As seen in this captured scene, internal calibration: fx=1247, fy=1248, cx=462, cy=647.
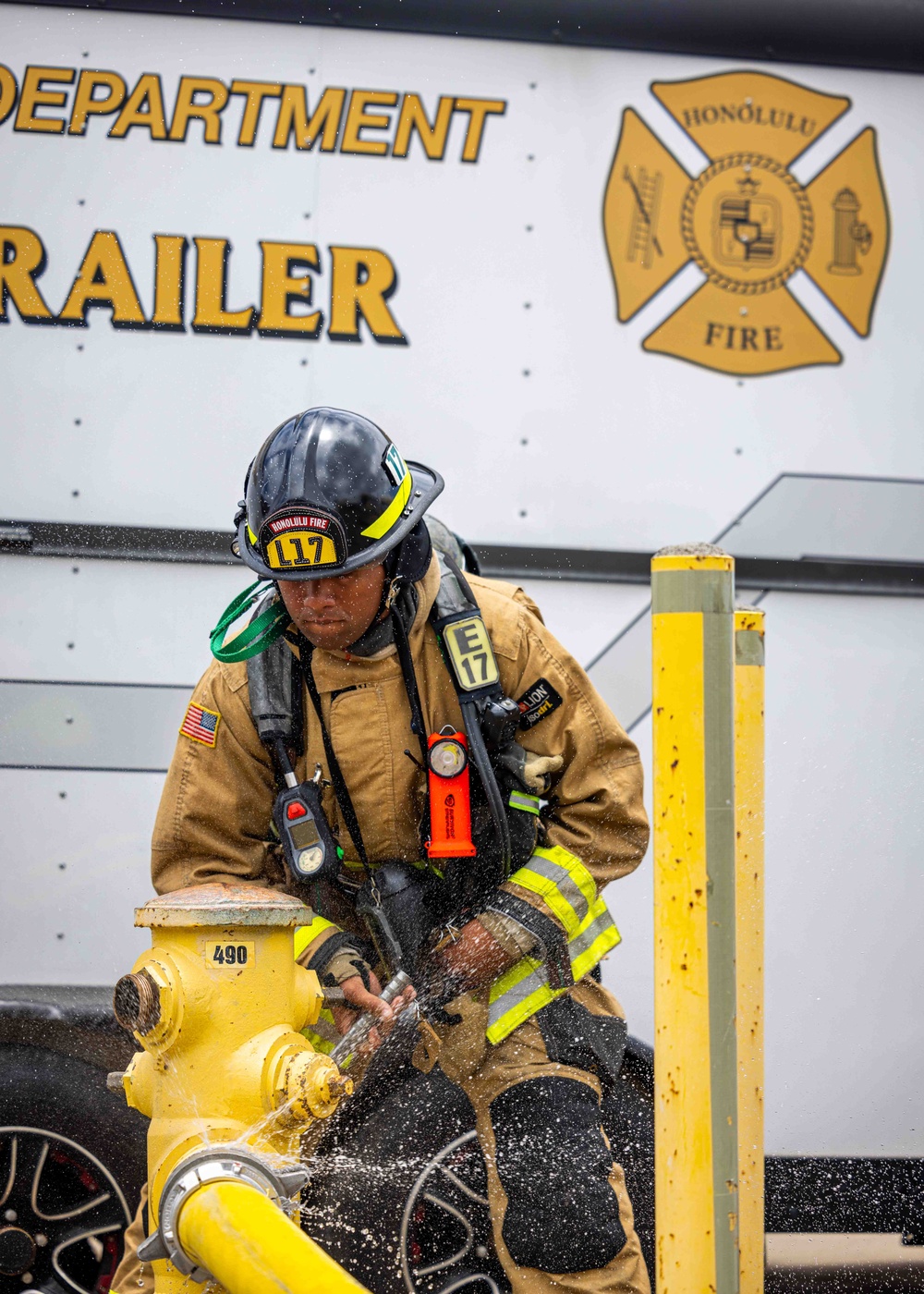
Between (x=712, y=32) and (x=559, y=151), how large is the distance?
54 cm

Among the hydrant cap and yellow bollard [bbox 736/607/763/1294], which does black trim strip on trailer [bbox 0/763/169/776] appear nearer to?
the hydrant cap

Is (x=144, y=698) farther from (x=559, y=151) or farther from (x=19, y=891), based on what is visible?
(x=559, y=151)

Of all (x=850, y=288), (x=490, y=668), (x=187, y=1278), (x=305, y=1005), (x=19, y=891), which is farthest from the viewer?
(x=850, y=288)

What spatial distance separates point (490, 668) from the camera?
2.81 metres

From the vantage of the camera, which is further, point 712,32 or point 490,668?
point 712,32

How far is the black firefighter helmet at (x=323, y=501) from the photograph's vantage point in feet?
8.40

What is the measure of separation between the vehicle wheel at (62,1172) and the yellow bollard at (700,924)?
2261 millimetres

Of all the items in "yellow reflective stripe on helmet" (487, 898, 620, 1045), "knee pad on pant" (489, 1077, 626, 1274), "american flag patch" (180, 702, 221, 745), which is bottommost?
"knee pad on pant" (489, 1077, 626, 1274)

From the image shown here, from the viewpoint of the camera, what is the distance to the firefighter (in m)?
2.67

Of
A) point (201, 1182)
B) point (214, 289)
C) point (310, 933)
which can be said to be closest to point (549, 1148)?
point (310, 933)

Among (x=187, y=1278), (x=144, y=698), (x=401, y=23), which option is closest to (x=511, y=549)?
(x=144, y=698)

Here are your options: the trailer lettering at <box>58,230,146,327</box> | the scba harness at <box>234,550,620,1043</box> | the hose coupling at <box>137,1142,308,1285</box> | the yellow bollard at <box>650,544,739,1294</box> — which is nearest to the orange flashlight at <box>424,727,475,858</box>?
the scba harness at <box>234,550,620,1043</box>

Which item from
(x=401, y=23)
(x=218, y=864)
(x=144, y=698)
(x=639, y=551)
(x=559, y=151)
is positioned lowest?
(x=218, y=864)

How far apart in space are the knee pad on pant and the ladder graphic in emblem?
222 cm
